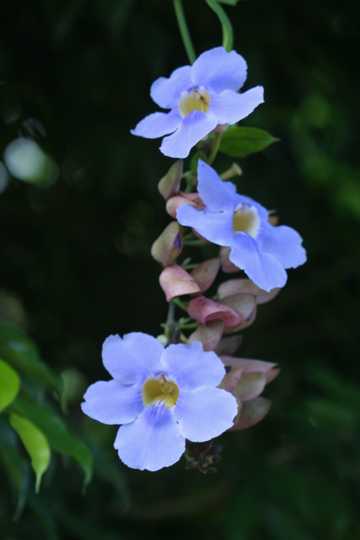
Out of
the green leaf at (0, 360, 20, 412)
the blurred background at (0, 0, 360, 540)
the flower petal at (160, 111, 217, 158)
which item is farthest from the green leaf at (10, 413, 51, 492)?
the blurred background at (0, 0, 360, 540)

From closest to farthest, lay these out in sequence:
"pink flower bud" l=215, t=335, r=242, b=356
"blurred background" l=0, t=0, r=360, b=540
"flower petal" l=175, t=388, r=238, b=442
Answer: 1. "flower petal" l=175, t=388, r=238, b=442
2. "pink flower bud" l=215, t=335, r=242, b=356
3. "blurred background" l=0, t=0, r=360, b=540

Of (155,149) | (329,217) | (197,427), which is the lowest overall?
(329,217)

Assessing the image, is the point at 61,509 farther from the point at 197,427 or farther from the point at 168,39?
the point at 197,427

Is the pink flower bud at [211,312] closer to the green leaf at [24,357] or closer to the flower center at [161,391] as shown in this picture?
the flower center at [161,391]

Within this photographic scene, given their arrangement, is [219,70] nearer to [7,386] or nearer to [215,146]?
[215,146]

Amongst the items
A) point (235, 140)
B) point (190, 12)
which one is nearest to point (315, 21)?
point (190, 12)

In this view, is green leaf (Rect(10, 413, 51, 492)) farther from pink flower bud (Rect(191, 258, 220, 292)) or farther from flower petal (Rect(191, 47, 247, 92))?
flower petal (Rect(191, 47, 247, 92))

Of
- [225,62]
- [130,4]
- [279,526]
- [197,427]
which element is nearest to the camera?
[197,427]

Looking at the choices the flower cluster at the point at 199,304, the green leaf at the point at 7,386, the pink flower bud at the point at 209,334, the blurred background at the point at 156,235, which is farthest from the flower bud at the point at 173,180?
the blurred background at the point at 156,235

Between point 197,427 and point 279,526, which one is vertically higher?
point 197,427

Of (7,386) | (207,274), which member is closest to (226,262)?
(207,274)
